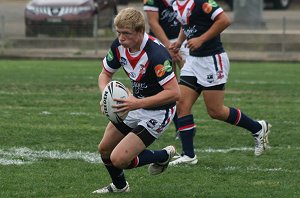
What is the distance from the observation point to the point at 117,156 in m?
6.74

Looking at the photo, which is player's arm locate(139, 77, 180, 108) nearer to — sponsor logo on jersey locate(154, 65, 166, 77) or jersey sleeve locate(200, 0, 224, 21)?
sponsor logo on jersey locate(154, 65, 166, 77)

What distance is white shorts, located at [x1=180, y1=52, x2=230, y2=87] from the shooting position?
8727 mm

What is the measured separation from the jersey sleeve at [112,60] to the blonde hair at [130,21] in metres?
0.34

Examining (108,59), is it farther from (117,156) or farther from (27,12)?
(27,12)

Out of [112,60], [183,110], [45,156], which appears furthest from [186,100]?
[112,60]

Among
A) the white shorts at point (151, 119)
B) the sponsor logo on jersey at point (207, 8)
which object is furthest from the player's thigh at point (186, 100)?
the white shorts at point (151, 119)

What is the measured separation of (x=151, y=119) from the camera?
6891mm

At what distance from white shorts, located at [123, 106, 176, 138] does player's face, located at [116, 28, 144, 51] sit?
56cm

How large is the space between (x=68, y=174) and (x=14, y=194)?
0.92 metres

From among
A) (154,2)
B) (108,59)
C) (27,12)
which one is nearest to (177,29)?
(154,2)

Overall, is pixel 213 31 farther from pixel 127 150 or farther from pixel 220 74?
pixel 127 150

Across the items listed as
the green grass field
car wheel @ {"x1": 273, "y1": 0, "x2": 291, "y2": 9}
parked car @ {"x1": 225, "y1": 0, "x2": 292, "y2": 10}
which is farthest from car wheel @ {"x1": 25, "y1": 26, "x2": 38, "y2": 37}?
car wheel @ {"x1": 273, "y1": 0, "x2": 291, "y2": 9}

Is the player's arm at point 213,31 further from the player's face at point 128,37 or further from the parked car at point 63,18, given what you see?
the parked car at point 63,18

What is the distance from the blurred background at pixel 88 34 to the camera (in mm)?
23094
